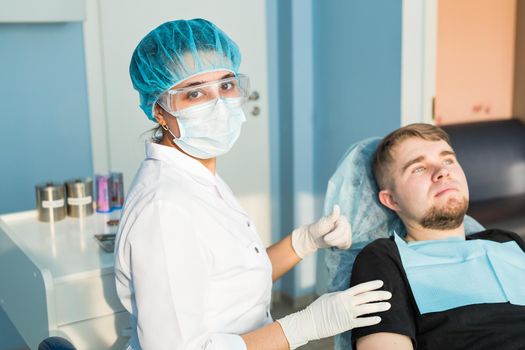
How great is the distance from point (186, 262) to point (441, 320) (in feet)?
2.14

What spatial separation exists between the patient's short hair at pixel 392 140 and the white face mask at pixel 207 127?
557 mm

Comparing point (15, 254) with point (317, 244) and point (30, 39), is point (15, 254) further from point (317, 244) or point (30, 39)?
point (30, 39)

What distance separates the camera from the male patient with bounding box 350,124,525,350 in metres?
1.65

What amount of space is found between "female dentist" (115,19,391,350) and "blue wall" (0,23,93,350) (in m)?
1.38

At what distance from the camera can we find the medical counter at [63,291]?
1.72 meters

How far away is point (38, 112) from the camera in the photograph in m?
2.82

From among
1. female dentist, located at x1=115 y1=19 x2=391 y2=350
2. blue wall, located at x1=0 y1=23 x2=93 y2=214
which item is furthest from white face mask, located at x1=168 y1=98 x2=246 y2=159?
blue wall, located at x1=0 y1=23 x2=93 y2=214

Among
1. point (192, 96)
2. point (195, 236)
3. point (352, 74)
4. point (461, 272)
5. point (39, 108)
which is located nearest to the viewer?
point (195, 236)

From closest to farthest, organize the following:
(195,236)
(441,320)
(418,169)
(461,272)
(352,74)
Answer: (195,236)
(441,320)
(461,272)
(418,169)
(352,74)

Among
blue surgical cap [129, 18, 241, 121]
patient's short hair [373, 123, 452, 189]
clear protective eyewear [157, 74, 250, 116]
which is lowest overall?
patient's short hair [373, 123, 452, 189]

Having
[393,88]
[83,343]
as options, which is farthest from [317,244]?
[393,88]

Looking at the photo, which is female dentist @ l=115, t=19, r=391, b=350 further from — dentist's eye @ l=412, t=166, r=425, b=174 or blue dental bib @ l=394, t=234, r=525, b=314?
dentist's eye @ l=412, t=166, r=425, b=174

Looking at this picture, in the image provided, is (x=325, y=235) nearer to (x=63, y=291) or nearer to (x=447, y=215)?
(x=447, y=215)

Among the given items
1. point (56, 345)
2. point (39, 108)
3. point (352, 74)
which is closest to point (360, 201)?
point (56, 345)
